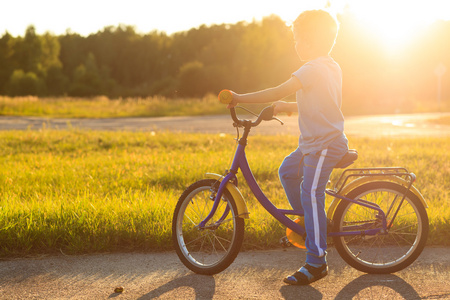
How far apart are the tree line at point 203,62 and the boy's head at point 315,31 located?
35303mm

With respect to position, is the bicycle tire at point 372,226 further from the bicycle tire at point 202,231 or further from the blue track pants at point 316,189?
the bicycle tire at point 202,231

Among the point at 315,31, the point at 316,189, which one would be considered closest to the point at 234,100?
the point at 315,31

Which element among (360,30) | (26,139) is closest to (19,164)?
(26,139)

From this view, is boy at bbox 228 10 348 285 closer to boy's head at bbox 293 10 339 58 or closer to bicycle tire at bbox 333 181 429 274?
boy's head at bbox 293 10 339 58

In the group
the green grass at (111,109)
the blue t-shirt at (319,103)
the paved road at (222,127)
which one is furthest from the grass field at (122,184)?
the green grass at (111,109)

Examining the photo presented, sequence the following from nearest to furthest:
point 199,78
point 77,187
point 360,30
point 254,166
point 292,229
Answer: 1. point 292,229
2. point 77,187
3. point 254,166
4. point 360,30
5. point 199,78

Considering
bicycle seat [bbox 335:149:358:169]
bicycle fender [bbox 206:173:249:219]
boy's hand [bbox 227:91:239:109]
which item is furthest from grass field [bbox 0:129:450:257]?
boy's hand [bbox 227:91:239:109]

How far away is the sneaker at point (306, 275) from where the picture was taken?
3305 millimetres

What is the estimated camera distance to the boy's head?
3.12m

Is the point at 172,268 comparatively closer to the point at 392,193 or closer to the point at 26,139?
the point at 392,193

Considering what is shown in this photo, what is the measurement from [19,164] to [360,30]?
46.0 metres

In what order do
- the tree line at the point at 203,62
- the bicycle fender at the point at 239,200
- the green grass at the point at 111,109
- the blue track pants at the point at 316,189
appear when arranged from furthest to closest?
the tree line at the point at 203,62
the green grass at the point at 111,109
the bicycle fender at the point at 239,200
the blue track pants at the point at 316,189

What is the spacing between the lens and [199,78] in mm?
53688

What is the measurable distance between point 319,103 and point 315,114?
0.08 meters
